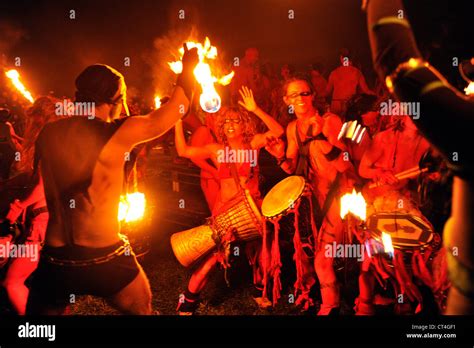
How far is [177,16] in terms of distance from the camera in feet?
35.5

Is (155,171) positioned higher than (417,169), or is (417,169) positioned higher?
(155,171)

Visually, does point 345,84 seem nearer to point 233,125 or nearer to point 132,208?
point 233,125

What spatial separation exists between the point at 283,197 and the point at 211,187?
1536mm

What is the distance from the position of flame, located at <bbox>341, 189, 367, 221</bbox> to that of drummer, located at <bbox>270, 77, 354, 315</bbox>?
159 millimetres

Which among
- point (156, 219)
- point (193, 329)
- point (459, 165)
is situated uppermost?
point (459, 165)

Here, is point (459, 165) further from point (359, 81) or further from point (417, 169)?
point (359, 81)

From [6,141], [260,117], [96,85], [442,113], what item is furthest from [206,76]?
[6,141]

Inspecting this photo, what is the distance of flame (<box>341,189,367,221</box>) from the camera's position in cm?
372

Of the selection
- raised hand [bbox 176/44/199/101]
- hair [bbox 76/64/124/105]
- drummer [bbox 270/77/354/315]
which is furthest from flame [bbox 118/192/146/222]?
drummer [bbox 270/77/354/315]

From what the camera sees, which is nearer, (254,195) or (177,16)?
(254,195)

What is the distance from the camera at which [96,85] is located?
114 inches

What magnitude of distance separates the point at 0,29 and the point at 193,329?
11.9m

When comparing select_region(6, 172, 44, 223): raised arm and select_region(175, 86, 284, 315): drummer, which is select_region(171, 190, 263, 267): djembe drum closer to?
select_region(175, 86, 284, 315): drummer

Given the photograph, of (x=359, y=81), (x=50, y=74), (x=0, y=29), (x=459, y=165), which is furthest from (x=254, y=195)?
(x=50, y=74)
